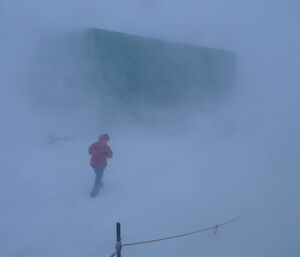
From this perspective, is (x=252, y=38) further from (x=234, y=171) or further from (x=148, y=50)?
(x=234, y=171)

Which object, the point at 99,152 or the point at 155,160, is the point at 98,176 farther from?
the point at 155,160

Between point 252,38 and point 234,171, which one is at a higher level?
point 252,38

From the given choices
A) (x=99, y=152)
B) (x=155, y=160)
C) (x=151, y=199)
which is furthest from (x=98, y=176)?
(x=155, y=160)

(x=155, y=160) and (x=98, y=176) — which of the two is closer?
(x=98, y=176)

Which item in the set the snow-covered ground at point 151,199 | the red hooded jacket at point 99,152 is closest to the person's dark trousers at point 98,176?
Answer: the red hooded jacket at point 99,152

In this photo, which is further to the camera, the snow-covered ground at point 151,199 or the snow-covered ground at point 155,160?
the snow-covered ground at point 155,160

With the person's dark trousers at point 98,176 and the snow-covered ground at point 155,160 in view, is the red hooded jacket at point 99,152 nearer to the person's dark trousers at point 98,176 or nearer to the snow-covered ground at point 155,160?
the person's dark trousers at point 98,176

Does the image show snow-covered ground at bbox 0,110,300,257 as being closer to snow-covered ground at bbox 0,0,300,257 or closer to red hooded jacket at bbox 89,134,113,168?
snow-covered ground at bbox 0,0,300,257

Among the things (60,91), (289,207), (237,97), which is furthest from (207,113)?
(289,207)

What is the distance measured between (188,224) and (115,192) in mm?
1365

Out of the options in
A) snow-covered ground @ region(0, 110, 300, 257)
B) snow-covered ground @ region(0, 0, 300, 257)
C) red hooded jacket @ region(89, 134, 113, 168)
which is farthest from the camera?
red hooded jacket @ region(89, 134, 113, 168)

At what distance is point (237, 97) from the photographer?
35.0 feet

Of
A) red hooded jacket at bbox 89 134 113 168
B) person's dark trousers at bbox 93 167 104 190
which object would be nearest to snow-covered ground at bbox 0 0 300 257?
person's dark trousers at bbox 93 167 104 190

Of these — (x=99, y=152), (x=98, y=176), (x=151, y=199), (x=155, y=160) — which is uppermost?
(x=155, y=160)
